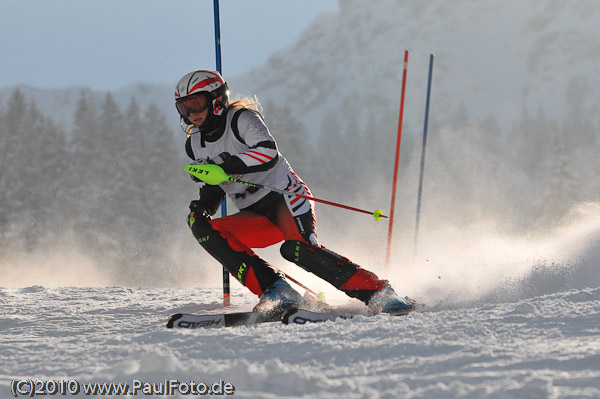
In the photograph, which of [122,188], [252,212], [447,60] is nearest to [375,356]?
[252,212]

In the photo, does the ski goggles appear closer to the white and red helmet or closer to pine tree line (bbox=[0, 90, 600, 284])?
the white and red helmet

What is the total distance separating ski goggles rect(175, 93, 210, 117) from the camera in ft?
11.4

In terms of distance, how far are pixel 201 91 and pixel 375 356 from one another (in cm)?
218

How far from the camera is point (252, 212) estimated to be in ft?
12.2

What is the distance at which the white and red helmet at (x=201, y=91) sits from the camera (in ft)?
11.4

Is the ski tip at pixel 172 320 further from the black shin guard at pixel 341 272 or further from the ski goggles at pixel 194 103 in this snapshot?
the ski goggles at pixel 194 103

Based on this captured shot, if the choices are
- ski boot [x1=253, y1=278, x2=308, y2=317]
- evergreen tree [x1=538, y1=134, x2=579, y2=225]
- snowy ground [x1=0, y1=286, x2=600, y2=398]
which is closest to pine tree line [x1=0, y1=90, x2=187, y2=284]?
evergreen tree [x1=538, y1=134, x2=579, y2=225]

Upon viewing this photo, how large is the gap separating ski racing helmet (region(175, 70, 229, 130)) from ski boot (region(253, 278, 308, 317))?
112 cm

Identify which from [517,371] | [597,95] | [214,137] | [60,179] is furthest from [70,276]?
[597,95]

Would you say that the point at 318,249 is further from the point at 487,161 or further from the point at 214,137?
the point at 487,161

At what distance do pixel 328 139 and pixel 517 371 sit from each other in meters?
40.9

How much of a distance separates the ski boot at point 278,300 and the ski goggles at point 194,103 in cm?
118

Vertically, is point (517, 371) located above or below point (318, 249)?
below

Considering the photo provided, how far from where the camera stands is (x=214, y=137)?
3.61 m
